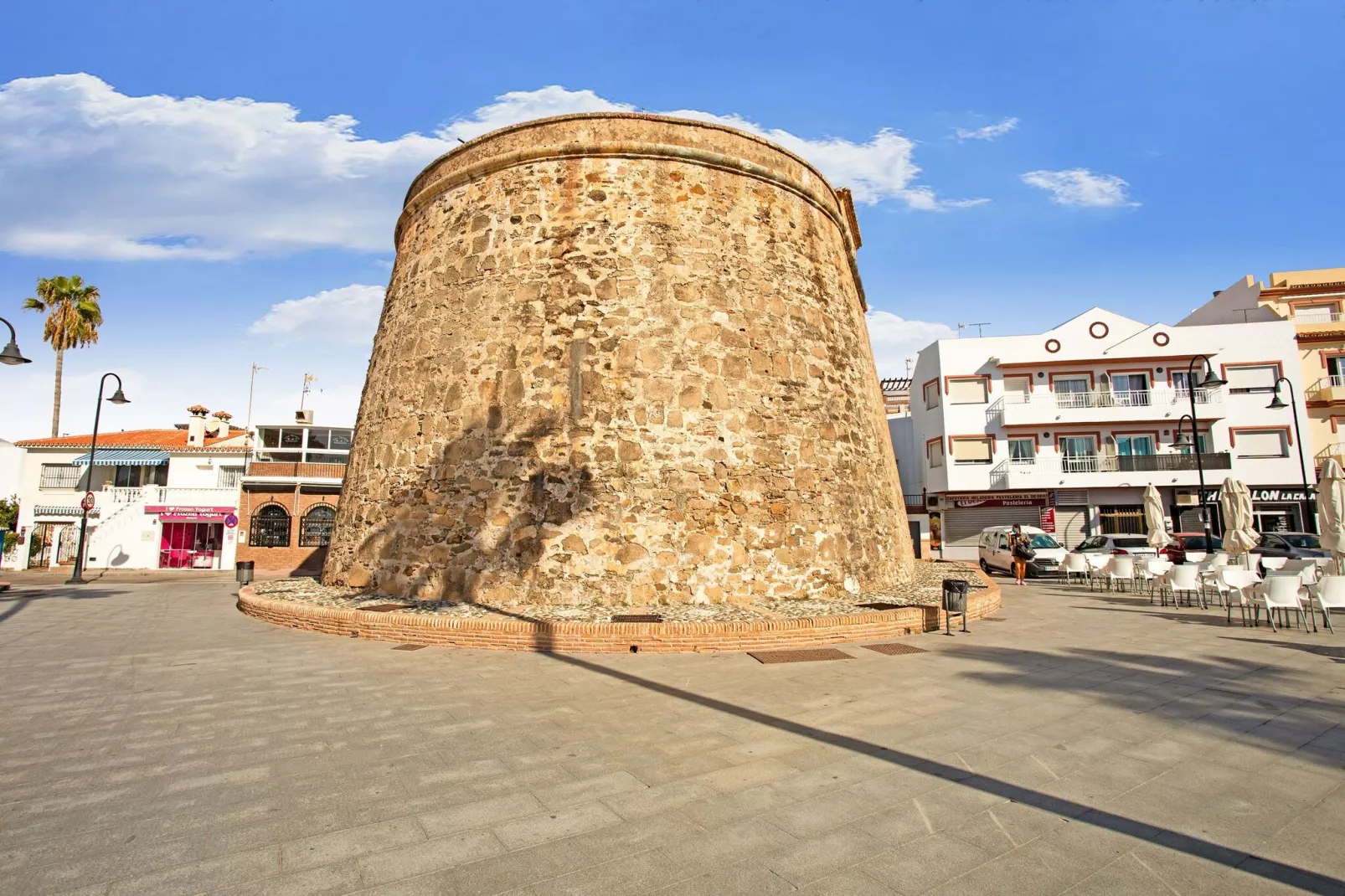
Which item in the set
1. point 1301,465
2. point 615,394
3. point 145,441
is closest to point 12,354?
point 615,394

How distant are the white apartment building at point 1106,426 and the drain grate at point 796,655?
25.7 meters

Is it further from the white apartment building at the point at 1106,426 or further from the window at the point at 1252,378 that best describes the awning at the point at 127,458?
the window at the point at 1252,378

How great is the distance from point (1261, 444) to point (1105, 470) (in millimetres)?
7032

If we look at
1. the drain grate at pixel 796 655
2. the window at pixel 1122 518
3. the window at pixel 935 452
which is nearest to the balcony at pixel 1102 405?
the window at pixel 935 452

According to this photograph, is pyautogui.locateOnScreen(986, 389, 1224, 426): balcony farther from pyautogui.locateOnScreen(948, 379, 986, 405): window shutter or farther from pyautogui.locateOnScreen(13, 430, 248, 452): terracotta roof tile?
pyautogui.locateOnScreen(13, 430, 248, 452): terracotta roof tile

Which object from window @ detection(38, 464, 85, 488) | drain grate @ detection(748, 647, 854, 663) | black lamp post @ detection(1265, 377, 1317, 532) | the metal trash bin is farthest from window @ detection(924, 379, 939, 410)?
window @ detection(38, 464, 85, 488)

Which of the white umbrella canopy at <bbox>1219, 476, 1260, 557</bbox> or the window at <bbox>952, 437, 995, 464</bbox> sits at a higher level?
the window at <bbox>952, 437, 995, 464</bbox>

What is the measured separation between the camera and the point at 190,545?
96.3 ft

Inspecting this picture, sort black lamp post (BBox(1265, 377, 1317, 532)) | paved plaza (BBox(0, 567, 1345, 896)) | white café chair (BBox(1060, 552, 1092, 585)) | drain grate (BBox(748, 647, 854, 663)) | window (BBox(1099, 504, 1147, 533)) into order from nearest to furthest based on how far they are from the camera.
Answer: paved plaza (BBox(0, 567, 1345, 896))
drain grate (BBox(748, 647, 854, 663))
white café chair (BBox(1060, 552, 1092, 585))
black lamp post (BBox(1265, 377, 1317, 532))
window (BBox(1099, 504, 1147, 533))

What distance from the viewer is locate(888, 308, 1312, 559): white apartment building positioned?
29281 millimetres

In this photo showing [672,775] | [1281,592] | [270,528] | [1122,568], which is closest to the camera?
[672,775]

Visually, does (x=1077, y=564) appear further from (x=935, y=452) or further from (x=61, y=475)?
(x=61, y=475)

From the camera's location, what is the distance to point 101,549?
28.5m

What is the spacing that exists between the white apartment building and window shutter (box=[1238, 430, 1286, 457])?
4 cm
